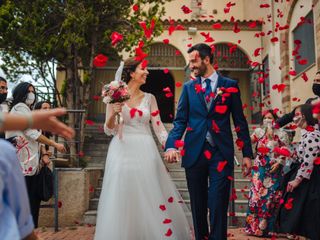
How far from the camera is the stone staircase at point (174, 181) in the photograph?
300 inches

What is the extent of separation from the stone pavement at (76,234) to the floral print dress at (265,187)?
0.25 m

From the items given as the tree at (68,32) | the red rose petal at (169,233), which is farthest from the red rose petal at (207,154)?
the tree at (68,32)

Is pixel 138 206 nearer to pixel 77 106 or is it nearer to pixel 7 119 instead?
pixel 7 119

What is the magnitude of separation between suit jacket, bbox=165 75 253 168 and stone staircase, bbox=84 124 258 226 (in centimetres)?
168

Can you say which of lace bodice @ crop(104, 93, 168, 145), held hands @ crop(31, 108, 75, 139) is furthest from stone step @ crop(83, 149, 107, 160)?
held hands @ crop(31, 108, 75, 139)

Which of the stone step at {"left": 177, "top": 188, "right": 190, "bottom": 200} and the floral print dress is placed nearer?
the floral print dress

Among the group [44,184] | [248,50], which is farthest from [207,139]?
[248,50]

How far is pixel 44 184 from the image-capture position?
571 cm

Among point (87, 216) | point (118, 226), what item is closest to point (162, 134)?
point (118, 226)

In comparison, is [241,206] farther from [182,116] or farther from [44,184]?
[182,116]

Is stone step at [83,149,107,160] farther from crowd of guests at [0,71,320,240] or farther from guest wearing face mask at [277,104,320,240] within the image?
guest wearing face mask at [277,104,320,240]

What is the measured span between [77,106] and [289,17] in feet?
26.2

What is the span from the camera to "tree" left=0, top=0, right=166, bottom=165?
31.9 ft

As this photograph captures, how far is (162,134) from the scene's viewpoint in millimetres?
5160
